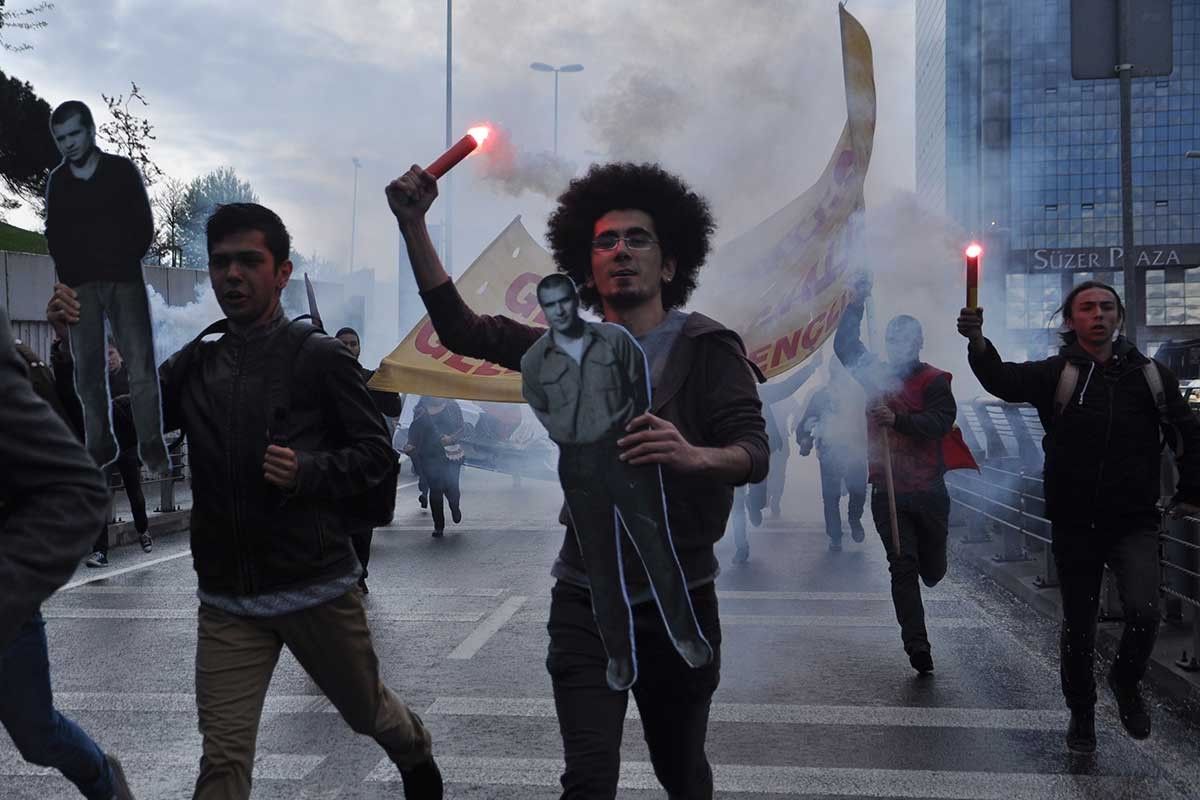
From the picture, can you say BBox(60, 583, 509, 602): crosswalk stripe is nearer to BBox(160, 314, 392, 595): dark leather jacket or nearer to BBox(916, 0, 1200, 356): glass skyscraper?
BBox(916, 0, 1200, 356): glass skyscraper

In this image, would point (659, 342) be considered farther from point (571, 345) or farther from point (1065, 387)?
point (1065, 387)

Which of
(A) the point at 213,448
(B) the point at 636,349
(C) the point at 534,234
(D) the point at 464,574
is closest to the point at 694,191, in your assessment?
(B) the point at 636,349

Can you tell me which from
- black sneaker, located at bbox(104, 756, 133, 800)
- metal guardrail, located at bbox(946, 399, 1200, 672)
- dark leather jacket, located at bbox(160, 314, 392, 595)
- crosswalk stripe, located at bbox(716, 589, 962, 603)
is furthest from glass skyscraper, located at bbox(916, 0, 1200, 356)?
black sneaker, located at bbox(104, 756, 133, 800)

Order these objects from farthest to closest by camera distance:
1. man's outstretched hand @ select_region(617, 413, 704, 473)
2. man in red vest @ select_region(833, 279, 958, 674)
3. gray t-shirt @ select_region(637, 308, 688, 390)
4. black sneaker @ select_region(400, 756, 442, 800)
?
man in red vest @ select_region(833, 279, 958, 674)
black sneaker @ select_region(400, 756, 442, 800)
gray t-shirt @ select_region(637, 308, 688, 390)
man's outstretched hand @ select_region(617, 413, 704, 473)

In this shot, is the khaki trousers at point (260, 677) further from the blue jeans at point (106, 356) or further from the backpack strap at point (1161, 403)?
the backpack strap at point (1161, 403)

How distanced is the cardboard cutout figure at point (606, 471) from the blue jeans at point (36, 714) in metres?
1.40

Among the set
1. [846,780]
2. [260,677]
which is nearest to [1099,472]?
[846,780]

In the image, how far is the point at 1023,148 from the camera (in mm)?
16484

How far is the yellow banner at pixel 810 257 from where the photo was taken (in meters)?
5.74

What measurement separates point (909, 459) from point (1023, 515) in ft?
11.9

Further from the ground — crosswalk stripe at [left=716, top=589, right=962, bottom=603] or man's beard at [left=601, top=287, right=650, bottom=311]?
man's beard at [left=601, top=287, right=650, bottom=311]

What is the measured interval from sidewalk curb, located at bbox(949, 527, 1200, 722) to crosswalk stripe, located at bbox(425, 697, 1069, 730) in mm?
643

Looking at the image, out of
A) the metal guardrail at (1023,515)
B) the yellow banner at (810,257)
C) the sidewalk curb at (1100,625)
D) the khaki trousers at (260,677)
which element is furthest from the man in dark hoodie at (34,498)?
the sidewalk curb at (1100,625)

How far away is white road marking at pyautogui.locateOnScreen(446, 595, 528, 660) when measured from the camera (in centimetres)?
684
